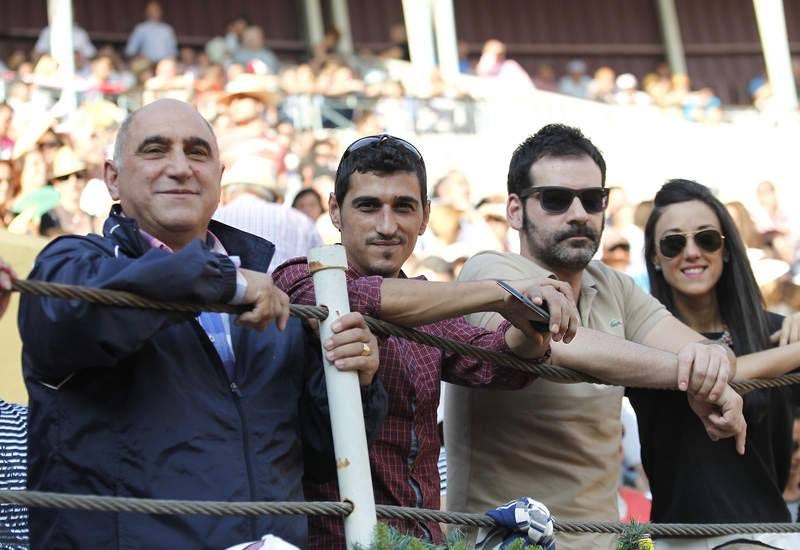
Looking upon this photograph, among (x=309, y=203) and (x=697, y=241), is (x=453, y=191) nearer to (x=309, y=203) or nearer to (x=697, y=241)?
(x=309, y=203)

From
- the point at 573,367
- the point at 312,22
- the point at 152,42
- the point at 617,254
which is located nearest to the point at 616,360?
the point at 573,367

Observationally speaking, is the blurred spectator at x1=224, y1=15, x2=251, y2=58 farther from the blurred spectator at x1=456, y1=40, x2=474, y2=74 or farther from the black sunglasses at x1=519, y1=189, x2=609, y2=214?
the black sunglasses at x1=519, y1=189, x2=609, y2=214

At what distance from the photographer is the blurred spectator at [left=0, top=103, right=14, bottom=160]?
34.9 ft

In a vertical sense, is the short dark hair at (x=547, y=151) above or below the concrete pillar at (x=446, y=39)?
below

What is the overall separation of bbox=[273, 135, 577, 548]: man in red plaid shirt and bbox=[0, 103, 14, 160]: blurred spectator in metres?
7.17

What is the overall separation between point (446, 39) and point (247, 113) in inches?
321

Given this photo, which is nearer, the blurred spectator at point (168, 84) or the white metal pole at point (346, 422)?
the white metal pole at point (346, 422)

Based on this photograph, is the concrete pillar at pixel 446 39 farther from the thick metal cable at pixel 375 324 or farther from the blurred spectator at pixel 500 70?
the thick metal cable at pixel 375 324

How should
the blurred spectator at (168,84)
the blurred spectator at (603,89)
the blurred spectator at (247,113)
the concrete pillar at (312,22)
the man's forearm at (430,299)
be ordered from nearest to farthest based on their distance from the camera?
the man's forearm at (430,299), the blurred spectator at (247,113), the blurred spectator at (168,84), the blurred spectator at (603,89), the concrete pillar at (312,22)

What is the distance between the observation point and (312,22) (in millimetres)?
21688

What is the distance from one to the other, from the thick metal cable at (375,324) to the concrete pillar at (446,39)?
52.7 ft

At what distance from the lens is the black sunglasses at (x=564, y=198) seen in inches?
164

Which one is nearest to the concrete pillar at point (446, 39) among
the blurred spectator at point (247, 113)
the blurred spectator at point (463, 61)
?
the blurred spectator at point (463, 61)

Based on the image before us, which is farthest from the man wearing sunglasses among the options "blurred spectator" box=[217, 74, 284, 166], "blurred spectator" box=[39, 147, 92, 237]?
"blurred spectator" box=[217, 74, 284, 166]
